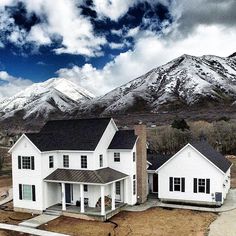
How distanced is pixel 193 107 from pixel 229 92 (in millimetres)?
29692

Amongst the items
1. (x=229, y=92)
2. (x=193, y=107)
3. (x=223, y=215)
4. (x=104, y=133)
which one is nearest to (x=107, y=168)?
(x=104, y=133)

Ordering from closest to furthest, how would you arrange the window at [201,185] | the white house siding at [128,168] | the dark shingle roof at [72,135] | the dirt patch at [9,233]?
the dirt patch at [9,233]
the dark shingle roof at [72,135]
the window at [201,185]
the white house siding at [128,168]

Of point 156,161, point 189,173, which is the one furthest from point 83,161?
point 189,173

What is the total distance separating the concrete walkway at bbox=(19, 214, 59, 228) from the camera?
23094 millimetres

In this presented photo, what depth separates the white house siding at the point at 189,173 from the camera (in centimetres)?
2706

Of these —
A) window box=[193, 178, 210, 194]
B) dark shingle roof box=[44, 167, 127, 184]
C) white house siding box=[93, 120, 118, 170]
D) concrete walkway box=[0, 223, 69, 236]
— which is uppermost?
white house siding box=[93, 120, 118, 170]

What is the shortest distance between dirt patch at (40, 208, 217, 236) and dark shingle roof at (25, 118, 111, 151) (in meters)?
5.72

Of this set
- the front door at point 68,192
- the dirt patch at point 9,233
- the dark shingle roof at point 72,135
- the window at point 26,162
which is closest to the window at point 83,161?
the dark shingle roof at point 72,135

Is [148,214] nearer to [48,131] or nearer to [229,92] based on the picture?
[48,131]

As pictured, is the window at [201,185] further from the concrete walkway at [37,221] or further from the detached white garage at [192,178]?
the concrete walkway at [37,221]

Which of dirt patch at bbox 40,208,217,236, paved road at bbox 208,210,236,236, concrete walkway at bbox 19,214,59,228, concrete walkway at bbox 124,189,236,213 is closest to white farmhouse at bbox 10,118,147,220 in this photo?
concrete walkway at bbox 124,189,236,213

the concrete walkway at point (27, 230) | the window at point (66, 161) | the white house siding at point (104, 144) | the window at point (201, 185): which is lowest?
the concrete walkway at point (27, 230)

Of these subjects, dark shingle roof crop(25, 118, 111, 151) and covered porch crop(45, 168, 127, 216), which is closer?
covered porch crop(45, 168, 127, 216)

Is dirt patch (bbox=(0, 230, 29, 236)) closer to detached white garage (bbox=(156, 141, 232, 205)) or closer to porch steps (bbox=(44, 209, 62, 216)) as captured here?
porch steps (bbox=(44, 209, 62, 216))
